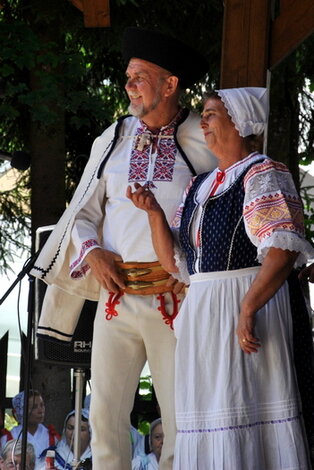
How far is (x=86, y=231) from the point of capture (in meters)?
3.69

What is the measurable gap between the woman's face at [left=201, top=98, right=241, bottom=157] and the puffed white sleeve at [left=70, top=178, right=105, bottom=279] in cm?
54

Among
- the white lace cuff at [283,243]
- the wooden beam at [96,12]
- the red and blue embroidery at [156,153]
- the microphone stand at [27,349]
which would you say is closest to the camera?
the white lace cuff at [283,243]

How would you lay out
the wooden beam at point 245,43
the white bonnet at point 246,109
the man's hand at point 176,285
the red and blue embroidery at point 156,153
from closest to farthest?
the white bonnet at point 246,109, the man's hand at point 176,285, the red and blue embroidery at point 156,153, the wooden beam at point 245,43

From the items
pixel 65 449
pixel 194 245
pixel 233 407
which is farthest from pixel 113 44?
pixel 233 407

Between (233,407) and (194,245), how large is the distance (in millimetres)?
560

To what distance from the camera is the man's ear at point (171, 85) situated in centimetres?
370

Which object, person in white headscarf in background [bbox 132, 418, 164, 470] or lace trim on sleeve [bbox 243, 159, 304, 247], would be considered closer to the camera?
lace trim on sleeve [bbox 243, 159, 304, 247]

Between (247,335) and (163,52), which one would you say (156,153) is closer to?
(163,52)

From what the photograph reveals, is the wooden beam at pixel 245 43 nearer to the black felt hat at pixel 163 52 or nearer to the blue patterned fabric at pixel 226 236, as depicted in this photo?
the black felt hat at pixel 163 52

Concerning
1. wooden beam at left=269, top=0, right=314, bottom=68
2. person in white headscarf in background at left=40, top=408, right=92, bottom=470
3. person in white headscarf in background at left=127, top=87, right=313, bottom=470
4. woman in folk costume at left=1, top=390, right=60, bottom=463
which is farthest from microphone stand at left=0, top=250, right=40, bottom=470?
wooden beam at left=269, top=0, right=314, bottom=68

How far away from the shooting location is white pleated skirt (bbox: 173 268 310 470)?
3035 millimetres

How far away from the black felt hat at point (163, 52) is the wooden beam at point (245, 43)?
13.6 inches

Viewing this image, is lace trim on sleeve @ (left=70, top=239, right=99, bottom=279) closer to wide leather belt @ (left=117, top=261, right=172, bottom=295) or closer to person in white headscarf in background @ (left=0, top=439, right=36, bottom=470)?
wide leather belt @ (left=117, top=261, right=172, bottom=295)

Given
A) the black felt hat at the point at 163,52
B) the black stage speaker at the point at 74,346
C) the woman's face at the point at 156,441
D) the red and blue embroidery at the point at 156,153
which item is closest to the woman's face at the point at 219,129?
the red and blue embroidery at the point at 156,153
